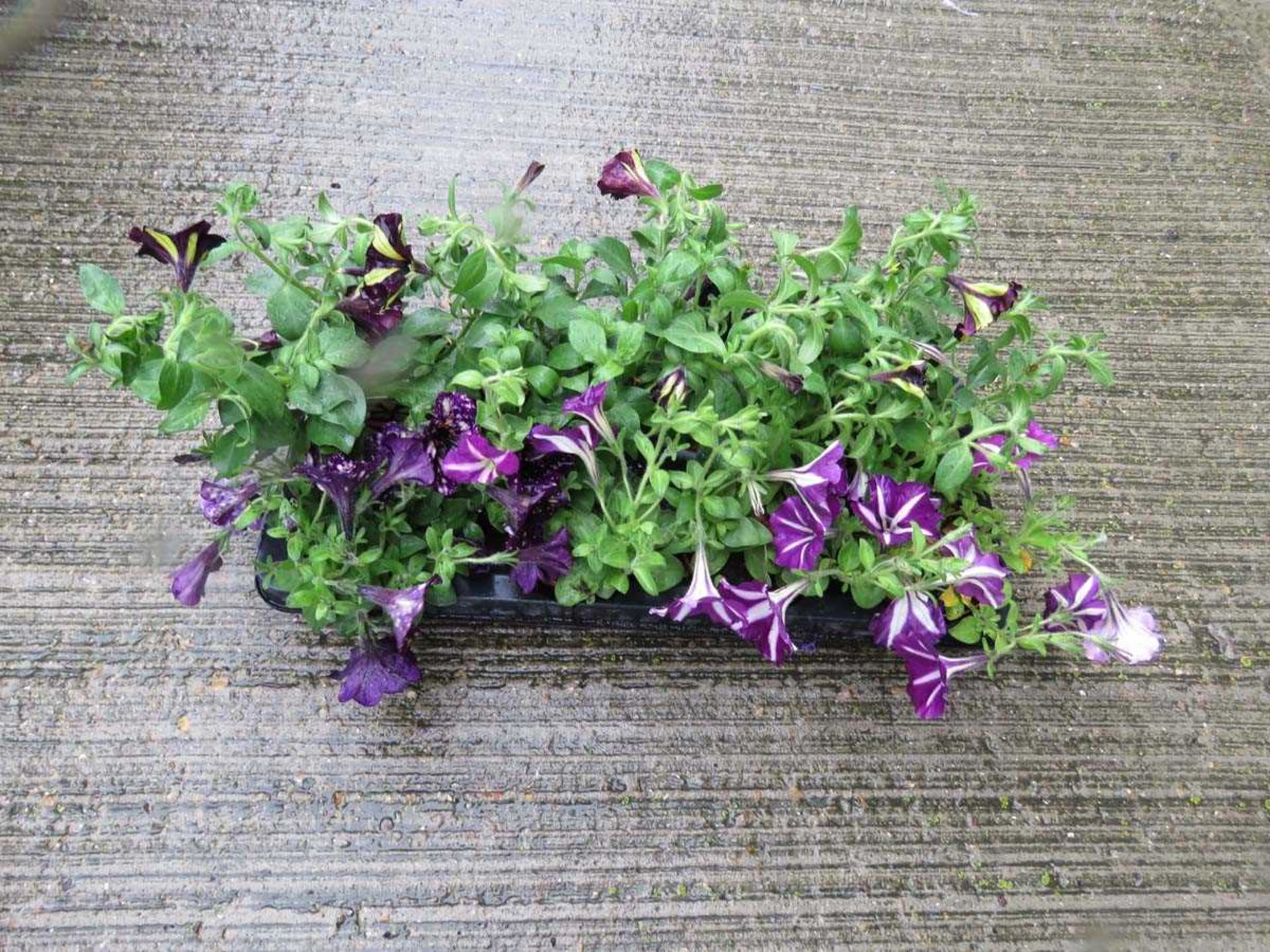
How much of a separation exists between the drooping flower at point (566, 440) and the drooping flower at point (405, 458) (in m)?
0.11

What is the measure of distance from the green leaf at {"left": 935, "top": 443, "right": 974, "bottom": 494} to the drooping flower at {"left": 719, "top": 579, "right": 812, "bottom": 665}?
0.22 m

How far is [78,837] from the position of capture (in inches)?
45.0

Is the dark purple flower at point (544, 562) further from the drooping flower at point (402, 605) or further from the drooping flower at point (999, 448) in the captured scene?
the drooping flower at point (999, 448)

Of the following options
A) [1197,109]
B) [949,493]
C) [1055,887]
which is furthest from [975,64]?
[1055,887]

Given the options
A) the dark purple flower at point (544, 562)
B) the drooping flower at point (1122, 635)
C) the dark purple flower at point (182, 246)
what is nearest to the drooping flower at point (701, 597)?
the dark purple flower at point (544, 562)

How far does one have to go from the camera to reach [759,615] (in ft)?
3.38

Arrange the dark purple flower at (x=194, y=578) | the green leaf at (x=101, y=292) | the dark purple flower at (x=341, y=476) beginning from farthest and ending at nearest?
the dark purple flower at (x=194, y=578) → the dark purple flower at (x=341, y=476) → the green leaf at (x=101, y=292)

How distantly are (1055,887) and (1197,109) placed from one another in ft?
5.26

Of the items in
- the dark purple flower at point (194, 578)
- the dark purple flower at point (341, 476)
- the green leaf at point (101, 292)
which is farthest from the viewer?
the dark purple flower at point (194, 578)

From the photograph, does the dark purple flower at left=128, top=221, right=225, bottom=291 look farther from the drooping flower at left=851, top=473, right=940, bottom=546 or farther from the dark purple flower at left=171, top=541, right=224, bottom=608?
the drooping flower at left=851, top=473, right=940, bottom=546

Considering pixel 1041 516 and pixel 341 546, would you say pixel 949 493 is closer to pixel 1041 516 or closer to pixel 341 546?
pixel 1041 516

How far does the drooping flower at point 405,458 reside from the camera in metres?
0.98

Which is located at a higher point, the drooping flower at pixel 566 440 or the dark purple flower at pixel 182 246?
the dark purple flower at pixel 182 246

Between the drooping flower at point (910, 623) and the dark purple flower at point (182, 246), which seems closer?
the dark purple flower at point (182, 246)
